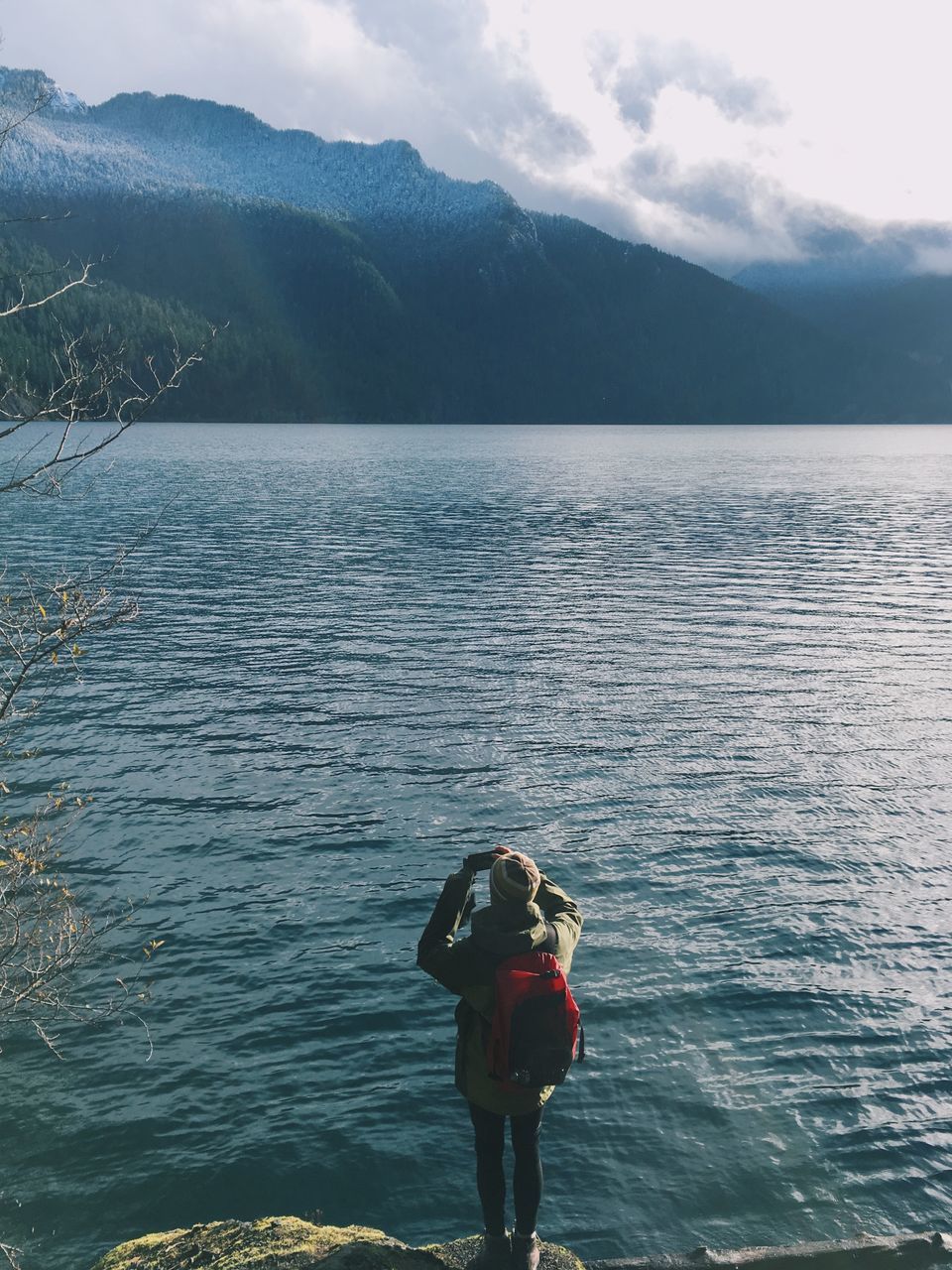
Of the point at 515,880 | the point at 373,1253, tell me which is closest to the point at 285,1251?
the point at 373,1253

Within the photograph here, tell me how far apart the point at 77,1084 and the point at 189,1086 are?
1.45m

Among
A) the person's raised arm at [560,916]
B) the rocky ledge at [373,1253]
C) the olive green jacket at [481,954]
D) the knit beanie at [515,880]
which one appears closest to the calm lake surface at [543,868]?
the rocky ledge at [373,1253]

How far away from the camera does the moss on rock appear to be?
302 inches

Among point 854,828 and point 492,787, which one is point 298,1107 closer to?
point 492,787

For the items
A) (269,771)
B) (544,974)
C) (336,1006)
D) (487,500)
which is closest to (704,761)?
(269,771)

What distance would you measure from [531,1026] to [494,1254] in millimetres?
2437

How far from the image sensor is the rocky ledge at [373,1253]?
25.3ft

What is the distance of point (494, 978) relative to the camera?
7.21 meters

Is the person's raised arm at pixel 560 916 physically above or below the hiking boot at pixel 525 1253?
above

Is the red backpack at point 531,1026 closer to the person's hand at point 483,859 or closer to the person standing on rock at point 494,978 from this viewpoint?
the person standing on rock at point 494,978

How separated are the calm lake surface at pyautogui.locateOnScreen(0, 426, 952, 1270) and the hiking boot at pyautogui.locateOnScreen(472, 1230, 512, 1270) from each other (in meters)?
2.16

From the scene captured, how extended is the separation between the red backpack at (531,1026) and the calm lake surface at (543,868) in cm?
403

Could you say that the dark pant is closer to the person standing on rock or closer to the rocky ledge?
the person standing on rock

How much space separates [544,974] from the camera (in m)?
7.10
